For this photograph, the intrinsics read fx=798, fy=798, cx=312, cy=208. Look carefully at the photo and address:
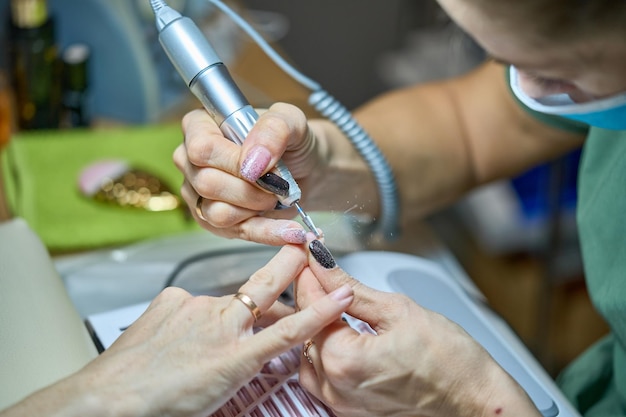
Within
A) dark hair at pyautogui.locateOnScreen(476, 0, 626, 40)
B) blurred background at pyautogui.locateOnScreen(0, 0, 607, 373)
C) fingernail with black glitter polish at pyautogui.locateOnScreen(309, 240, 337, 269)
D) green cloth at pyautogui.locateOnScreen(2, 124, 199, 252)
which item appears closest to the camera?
dark hair at pyautogui.locateOnScreen(476, 0, 626, 40)

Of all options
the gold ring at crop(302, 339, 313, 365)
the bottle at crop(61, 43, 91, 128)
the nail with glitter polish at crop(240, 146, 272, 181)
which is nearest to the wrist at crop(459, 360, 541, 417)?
the gold ring at crop(302, 339, 313, 365)

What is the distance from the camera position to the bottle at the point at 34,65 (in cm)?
96

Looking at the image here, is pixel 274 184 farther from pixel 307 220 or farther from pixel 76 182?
pixel 76 182

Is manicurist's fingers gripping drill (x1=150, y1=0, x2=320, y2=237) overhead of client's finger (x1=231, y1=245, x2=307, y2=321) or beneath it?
overhead

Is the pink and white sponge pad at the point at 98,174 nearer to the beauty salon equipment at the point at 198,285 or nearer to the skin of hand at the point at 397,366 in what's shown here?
the beauty salon equipment at the point at 198,285

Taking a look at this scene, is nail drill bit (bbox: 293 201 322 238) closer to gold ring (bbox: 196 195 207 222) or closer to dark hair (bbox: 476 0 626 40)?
gold ring (bbox: 196 195 207 222)

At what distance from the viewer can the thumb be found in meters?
0.54

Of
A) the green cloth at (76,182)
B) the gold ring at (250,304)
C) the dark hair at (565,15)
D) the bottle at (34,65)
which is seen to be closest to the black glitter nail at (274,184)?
the gold ring at (250,304)

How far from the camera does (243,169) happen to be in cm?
59

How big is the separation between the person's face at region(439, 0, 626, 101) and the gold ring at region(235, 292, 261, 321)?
229 mm

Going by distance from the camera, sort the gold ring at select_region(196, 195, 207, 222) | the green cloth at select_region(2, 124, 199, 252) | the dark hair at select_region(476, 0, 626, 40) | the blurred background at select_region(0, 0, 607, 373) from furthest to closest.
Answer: the blurred background at select_region(0, 0, 607, 373)
the green cloth at select_region(2, 124, 199, 252)
the gold ring at select_region(196, 195, 207, 222)
the dark hair at select_region(476, 0, 626, 40)

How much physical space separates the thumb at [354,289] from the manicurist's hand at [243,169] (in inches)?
0.8

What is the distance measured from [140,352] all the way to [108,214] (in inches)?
16.8

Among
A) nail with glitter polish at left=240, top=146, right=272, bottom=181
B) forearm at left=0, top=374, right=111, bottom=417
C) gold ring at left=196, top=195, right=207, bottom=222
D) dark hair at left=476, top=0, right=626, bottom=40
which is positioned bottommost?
gold ring at left=196, top=195, right=207, bottom=222
